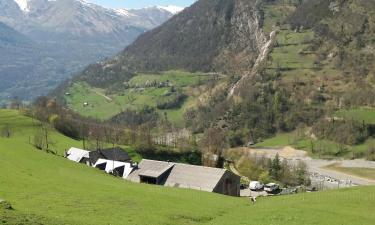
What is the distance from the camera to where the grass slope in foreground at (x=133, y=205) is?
45.2 m

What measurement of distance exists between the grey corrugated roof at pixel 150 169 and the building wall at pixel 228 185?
12.7 meters

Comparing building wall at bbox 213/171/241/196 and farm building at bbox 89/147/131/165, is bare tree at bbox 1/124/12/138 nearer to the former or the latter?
farm building at bbox 89/147/131/165

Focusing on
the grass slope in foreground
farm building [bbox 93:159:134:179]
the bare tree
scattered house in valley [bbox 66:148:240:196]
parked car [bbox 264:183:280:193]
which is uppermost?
the grass slope in foreground

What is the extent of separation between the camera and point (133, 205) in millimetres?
54688

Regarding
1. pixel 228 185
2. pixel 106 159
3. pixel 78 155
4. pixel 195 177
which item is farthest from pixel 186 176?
pixel 78 155

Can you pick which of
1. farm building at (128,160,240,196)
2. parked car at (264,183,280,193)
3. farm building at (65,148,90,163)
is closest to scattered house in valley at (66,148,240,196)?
farm building at (128,160,240,196)

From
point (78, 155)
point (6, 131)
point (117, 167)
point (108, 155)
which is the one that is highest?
point (6, 131)

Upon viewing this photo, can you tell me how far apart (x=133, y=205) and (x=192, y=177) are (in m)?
44.2

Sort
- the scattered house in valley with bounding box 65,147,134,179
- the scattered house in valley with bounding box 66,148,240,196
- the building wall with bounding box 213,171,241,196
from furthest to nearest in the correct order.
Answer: the scattered house in valley with bounding box 65,147,134,179
the building wall with bounding box 213,171,241,196
the scattered house in valley with bounding box 66,148,240,196

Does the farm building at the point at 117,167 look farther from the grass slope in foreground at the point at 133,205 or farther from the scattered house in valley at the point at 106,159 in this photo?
the grass slope in foreground at the point at 133,205

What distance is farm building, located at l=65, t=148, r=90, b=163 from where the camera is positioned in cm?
14338

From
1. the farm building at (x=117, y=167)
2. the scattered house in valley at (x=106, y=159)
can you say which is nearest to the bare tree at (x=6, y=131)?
the scattered house in valley at (x=106, y=159)

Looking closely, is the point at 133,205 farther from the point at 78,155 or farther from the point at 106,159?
the point at 78,155

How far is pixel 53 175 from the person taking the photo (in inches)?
2837
